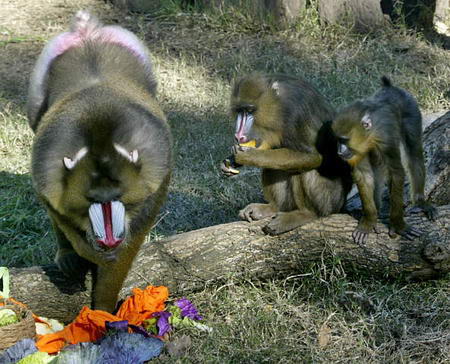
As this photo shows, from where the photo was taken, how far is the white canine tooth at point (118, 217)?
3824 mm

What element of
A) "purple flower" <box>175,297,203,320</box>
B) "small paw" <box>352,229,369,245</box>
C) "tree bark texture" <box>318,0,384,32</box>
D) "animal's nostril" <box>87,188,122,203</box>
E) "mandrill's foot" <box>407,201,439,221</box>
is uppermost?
"animal's nostril" <box>87,188,122,203</box>

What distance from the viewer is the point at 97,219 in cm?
381

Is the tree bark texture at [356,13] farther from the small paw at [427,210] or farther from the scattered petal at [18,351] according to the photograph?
the scattered petal at [18,351]

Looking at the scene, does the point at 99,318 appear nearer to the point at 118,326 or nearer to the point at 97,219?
the point at 118,326

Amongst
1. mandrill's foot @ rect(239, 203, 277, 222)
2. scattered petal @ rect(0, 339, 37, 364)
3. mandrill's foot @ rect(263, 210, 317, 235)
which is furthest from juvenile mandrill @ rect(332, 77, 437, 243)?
scattered petal @ rect(0, 339, 37, 364)

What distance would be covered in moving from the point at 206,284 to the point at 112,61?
161 centimetres

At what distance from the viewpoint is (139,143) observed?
12.9 ft

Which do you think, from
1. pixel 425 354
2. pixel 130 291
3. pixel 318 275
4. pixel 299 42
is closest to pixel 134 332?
pixel 130 291

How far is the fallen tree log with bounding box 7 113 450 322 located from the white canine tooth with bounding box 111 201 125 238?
37.8 inches

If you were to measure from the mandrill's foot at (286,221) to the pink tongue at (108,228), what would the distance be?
4.41 feet

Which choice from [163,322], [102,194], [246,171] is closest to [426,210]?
[163,322]

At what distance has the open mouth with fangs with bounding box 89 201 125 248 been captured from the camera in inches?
150

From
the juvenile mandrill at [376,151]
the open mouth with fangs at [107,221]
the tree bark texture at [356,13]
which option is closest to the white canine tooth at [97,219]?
the open mouth with fangs at [107,221]

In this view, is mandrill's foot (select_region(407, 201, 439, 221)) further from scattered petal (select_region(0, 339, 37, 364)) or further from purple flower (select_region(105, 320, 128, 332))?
scattered petal (select_region(0, 339, 37, 364))
